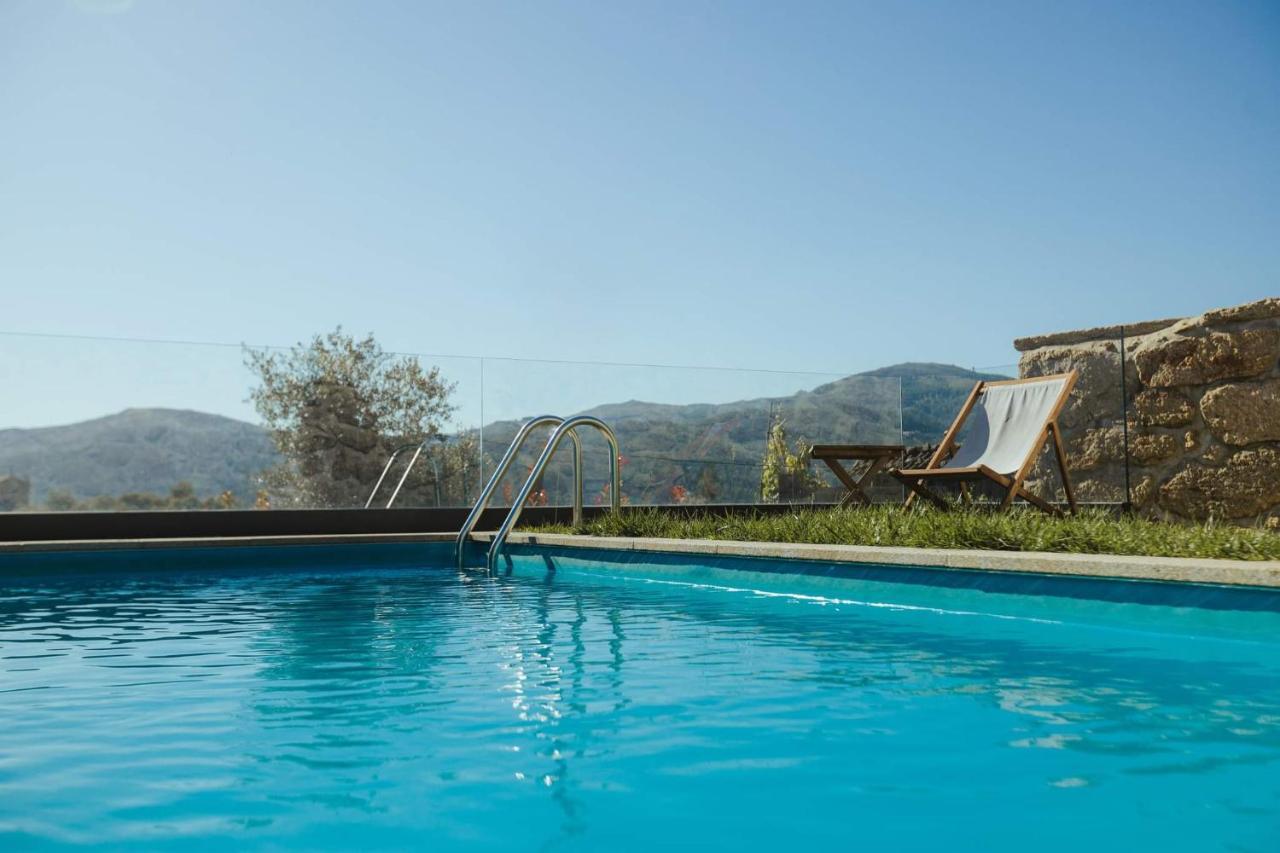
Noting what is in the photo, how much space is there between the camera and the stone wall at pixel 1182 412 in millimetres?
7125

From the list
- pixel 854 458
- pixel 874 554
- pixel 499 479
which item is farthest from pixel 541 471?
pixel 854 458

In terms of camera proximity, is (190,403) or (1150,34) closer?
(190,403)

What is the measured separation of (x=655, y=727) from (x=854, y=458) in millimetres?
6927

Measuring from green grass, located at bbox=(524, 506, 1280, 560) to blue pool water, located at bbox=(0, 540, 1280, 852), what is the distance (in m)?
0.52

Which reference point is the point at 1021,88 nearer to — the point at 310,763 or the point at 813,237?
the point at 813,237

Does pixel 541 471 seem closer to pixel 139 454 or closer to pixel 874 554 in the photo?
pixel 874 554

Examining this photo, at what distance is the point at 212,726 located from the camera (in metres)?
2.54

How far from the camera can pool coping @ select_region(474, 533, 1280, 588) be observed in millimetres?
3596

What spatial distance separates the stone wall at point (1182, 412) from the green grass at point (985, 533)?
1.40m

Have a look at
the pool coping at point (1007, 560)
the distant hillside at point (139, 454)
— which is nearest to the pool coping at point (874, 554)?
the pool coping at point (1007, 560)

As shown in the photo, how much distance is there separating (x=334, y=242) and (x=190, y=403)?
9484mm

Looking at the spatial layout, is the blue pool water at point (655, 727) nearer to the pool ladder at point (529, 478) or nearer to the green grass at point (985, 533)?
the green grass at point (985, 533)

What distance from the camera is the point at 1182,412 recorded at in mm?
7637

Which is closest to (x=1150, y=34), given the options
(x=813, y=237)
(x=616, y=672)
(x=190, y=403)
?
(x=813, y=237)
